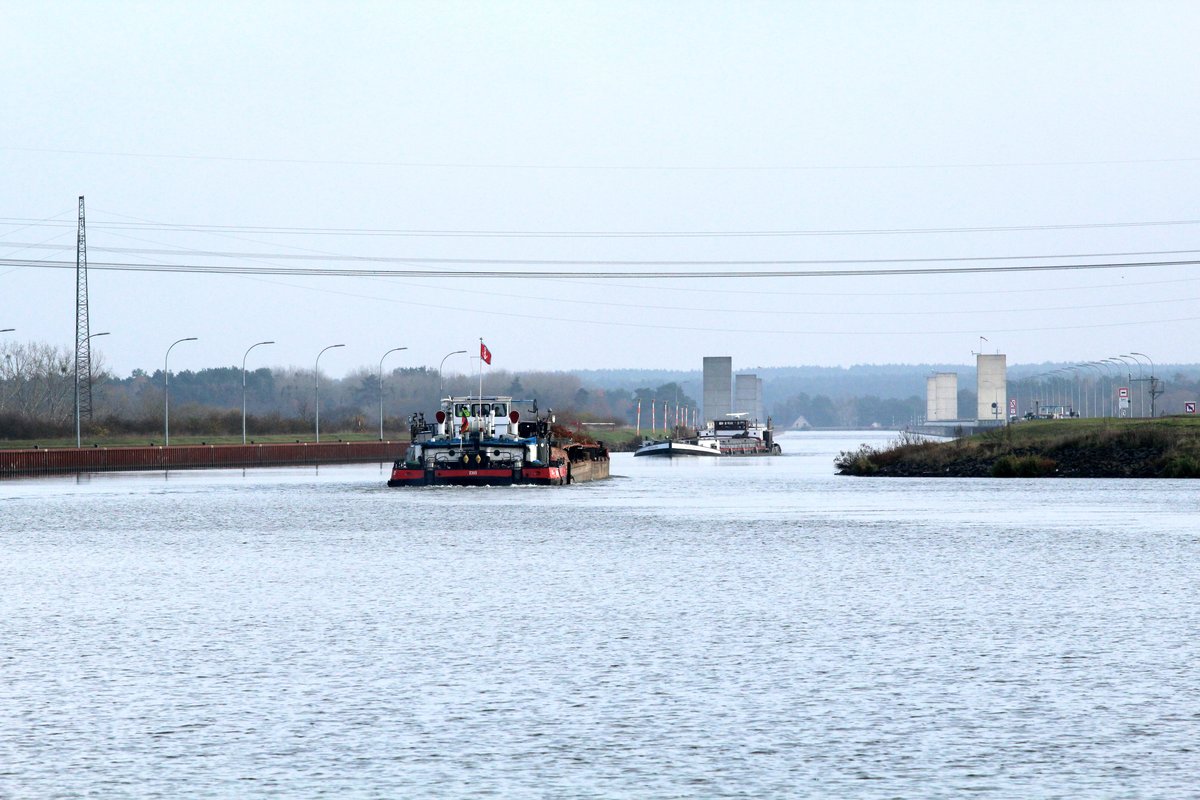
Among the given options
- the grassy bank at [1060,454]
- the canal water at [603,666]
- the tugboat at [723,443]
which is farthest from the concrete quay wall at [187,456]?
the canal water at [603,666]

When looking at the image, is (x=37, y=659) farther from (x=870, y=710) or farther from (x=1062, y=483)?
(x=1062, y=483)

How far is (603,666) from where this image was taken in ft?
58.9

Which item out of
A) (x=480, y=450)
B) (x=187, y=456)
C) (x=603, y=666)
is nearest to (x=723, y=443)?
(x=187, y=456)

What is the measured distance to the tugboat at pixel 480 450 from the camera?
7475cm

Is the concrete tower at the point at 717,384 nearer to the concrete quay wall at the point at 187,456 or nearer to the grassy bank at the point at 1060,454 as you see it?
the concrete quay wall at the point at 187,456

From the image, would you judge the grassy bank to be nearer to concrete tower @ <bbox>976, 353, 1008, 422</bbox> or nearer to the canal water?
the canal water

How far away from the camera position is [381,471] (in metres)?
107

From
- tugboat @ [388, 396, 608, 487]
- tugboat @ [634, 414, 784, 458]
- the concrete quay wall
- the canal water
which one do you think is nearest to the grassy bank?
tugboat @ [388, 396, 608, 487]

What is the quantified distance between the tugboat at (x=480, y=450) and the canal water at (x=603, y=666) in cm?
3439

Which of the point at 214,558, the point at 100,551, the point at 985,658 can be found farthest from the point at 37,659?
the point at 100,551

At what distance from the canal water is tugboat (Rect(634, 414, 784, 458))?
422 feet

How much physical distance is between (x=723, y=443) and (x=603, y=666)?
16466cm

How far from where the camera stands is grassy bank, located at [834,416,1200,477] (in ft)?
264

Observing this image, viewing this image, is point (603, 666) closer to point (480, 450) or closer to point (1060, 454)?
point (480, 450)
